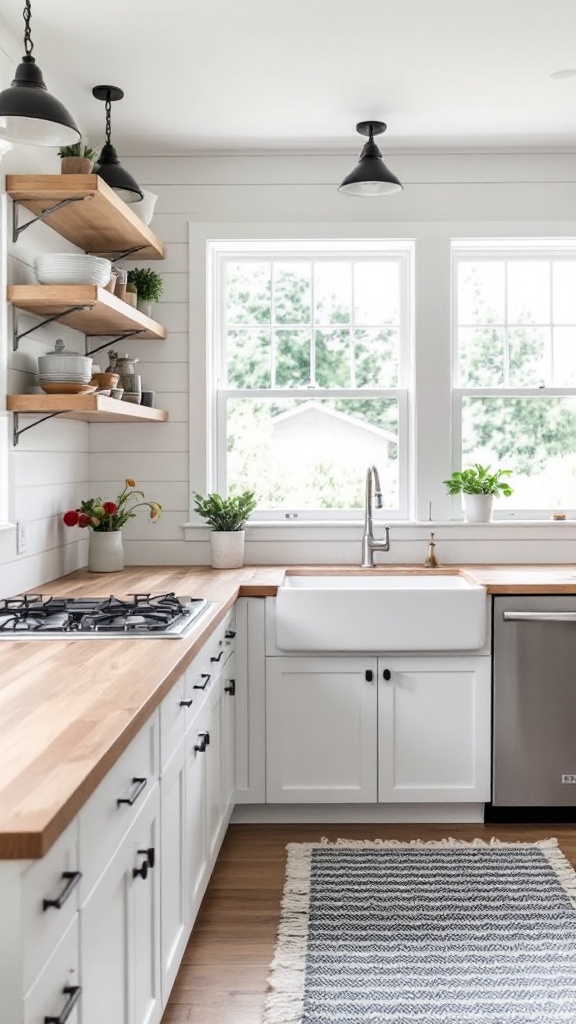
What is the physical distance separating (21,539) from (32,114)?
1467mm

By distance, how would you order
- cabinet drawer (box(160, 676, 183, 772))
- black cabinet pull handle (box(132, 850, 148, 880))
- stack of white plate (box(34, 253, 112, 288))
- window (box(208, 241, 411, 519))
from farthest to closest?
window (box(208, 241, 411, 519)) → stack of white plate (box(34, 253, 112, 288)) → cabinet drawer (box(160, 676, 183, 772)) → black cabinet pull handle (box(132, 850, 148, 880))

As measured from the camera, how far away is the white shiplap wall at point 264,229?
4.23m

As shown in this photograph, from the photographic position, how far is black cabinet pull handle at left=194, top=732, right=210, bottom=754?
8.56ft

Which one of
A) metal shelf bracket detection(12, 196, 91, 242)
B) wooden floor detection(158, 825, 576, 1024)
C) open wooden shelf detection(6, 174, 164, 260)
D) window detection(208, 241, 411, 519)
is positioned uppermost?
open wooden shelf detection(6, 174, 164, 260)

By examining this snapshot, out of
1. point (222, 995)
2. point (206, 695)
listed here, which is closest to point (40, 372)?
point (206, 695)

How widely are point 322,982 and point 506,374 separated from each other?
9.09 feet

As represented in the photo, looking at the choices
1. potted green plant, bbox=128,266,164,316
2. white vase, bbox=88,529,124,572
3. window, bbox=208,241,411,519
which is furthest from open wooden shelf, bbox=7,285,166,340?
white vase, bbox=88,529,124,572

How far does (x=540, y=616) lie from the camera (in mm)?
3547

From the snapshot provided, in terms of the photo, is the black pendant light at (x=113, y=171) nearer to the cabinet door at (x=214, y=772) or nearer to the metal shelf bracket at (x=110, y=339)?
the metal shelf bracket at (x=110, y=339)

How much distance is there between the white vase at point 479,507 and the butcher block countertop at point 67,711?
1348 mm

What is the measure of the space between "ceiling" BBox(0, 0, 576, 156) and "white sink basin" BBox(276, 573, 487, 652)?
185 centimetres

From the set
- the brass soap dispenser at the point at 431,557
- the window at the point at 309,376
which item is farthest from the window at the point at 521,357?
the brass soap dispenser at the point at 431,557

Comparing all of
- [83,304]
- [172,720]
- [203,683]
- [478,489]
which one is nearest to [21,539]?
[83,304]

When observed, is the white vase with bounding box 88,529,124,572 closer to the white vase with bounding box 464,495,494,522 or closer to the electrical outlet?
the electrical outlet
